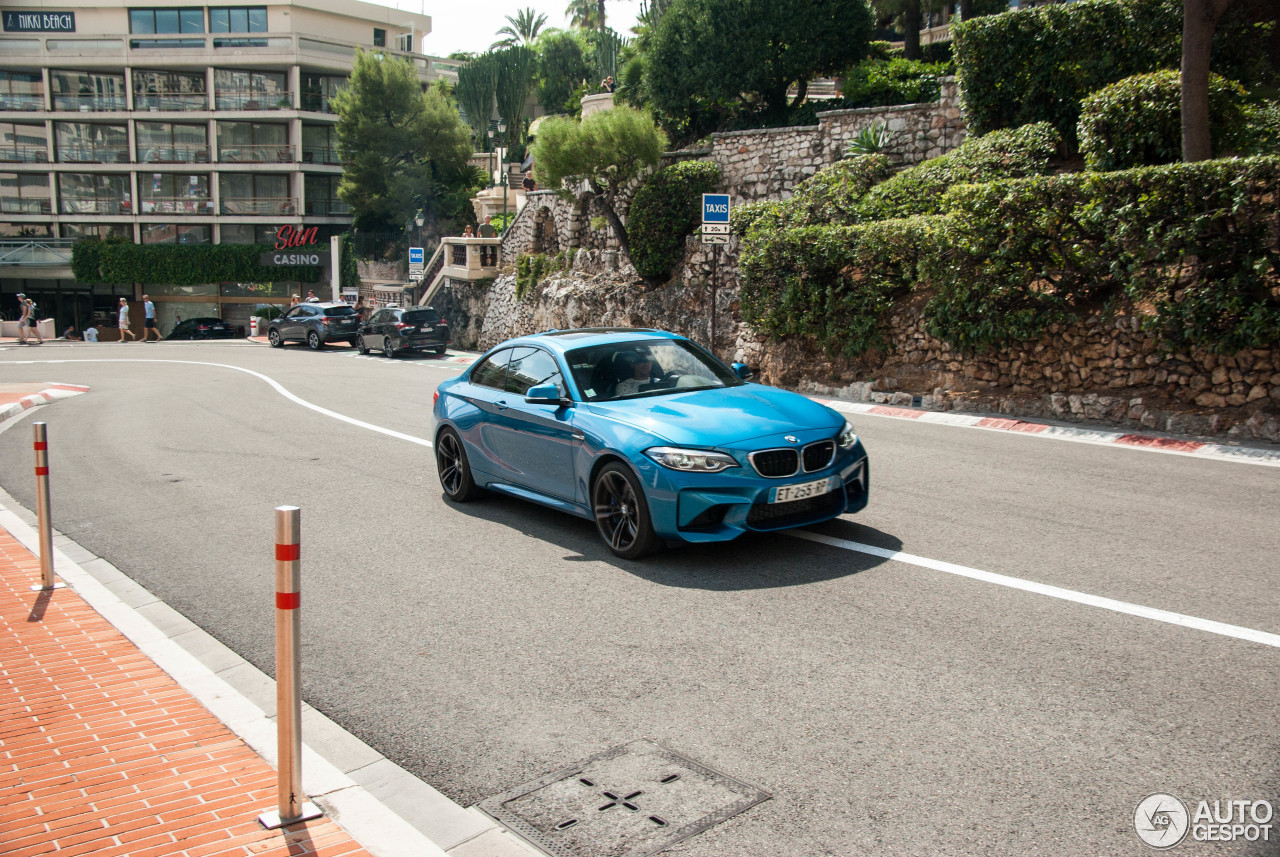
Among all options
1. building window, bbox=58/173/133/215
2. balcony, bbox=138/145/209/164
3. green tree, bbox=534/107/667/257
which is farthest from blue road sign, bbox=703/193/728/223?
building window, bbox=58/173/133/215

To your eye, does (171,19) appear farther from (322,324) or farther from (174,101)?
(322,324)

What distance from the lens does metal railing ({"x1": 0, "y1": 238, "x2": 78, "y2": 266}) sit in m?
59.4

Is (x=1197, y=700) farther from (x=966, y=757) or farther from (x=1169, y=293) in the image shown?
(x=1169, y=293)

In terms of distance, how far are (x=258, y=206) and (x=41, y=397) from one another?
4482 cm

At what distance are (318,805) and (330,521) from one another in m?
5.15

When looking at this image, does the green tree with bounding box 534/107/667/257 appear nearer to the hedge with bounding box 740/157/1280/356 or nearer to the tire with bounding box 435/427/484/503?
the hedge with bounding box 740/157/1280/356

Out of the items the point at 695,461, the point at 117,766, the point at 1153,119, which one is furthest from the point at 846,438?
Answer: the point at 1153,119

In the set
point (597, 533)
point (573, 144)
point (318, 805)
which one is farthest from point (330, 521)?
point (573, 144)

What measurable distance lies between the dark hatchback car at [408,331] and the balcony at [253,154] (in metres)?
34.1

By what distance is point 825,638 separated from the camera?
5.60 m

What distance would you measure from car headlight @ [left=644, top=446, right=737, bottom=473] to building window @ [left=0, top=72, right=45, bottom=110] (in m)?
69.2

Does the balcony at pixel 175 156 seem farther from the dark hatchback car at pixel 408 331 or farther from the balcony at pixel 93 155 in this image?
the dark hatchback car at pixel 408 331

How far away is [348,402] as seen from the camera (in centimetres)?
1784

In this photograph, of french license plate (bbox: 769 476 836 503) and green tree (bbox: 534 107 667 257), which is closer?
french license plate (bbox: 769 476 836 503)
